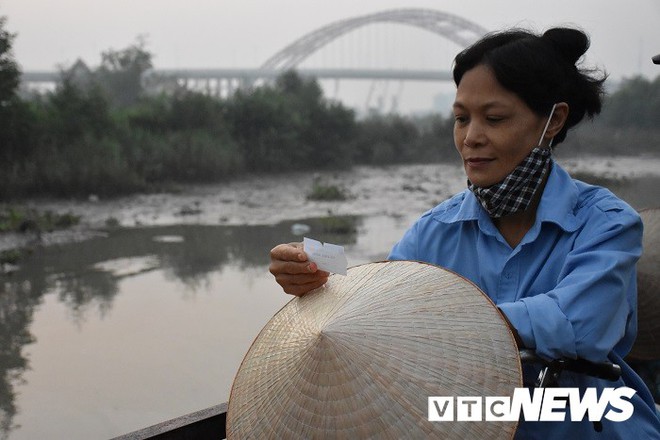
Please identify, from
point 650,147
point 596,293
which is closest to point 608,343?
point 596,293

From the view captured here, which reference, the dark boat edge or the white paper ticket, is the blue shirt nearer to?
the white paper ticket

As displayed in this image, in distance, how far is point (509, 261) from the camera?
1297 mm

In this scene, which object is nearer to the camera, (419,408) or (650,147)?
(419,408)

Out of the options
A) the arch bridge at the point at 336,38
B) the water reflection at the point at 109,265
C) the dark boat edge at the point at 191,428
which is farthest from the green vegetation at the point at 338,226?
the arch bridge at the point at 336,38

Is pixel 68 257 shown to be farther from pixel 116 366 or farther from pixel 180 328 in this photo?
pixel 116 366

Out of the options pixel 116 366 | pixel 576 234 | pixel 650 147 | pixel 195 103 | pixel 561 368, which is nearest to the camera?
pixel 561 368

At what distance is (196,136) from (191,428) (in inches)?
484

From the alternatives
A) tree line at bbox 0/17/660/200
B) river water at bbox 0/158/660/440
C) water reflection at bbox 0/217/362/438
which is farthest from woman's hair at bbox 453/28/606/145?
tree line at bbox 0/17/660/200

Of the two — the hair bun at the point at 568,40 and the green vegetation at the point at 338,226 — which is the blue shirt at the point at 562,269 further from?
the green vegetation at the point at 338,226

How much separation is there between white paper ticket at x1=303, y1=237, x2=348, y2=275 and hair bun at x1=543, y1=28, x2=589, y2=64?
0.60 metres

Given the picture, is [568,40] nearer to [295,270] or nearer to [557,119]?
[557,119]

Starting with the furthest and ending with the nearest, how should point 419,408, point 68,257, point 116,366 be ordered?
point 68,257 → point 116,366 → point 419,408

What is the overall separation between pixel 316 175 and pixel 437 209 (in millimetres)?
12988

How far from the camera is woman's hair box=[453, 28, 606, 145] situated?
4.07 feet
